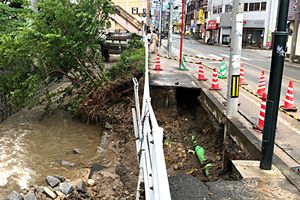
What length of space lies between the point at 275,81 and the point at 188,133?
5.79 metres

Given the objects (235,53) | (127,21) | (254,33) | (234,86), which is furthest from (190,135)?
(254,33)

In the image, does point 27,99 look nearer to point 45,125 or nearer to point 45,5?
point 45,125

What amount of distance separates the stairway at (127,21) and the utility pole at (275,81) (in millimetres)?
21565

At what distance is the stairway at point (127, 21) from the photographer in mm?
25422

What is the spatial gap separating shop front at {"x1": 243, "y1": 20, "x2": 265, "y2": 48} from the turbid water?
37.0 m

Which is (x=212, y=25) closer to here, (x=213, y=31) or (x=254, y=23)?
(x=213, y=31)

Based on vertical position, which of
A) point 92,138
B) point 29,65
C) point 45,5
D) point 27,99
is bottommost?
point 92,138

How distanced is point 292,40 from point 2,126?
22.2 metres

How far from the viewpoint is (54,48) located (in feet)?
40.9

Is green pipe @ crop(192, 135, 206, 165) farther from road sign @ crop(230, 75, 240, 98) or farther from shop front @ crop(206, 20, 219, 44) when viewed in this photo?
shop front @ crop(206, 20, 219, 44)

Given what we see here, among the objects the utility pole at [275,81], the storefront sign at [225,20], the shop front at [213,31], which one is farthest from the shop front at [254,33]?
the utility pole at [275,81]

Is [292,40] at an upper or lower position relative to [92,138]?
upper

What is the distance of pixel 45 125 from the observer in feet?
41.8

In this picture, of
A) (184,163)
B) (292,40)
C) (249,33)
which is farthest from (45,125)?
(249,33)
